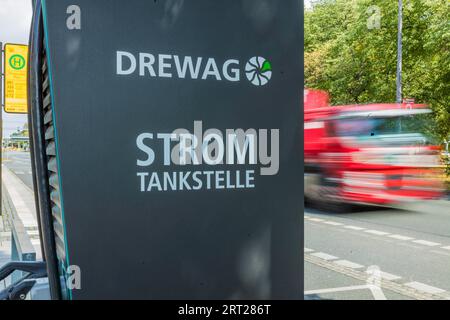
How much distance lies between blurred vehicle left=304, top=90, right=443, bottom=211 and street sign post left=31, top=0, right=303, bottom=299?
27.8 ft

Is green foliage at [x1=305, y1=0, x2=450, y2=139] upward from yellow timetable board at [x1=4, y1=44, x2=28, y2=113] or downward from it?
upward

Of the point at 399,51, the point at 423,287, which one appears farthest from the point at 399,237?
the point at 399,51

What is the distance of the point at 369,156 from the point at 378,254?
2.70 metres

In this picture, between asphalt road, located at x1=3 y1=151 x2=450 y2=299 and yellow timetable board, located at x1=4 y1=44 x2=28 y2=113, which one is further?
yellow timetable board, located at x1=4 y1=44 x2=28 y2=113

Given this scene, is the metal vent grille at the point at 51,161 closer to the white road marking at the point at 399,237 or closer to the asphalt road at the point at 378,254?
the asphalt road at the point at 378,254

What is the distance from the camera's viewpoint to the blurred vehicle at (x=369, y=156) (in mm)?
10031

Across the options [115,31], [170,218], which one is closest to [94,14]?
[115,31]

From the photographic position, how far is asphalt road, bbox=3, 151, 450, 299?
19.6 feet

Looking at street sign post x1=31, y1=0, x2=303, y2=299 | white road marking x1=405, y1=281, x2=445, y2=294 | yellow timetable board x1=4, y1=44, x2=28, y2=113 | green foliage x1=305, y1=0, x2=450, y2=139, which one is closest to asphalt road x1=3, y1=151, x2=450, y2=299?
white road marking x1=405, y1=281, x2=445, y2=294

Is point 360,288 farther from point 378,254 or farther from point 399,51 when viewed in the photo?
point 399,51

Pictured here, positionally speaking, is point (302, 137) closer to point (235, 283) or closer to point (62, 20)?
point (235, 283)

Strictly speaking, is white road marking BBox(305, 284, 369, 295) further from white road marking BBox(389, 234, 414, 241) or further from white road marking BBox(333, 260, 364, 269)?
white road marking BBox(389, 234, 414, 241)

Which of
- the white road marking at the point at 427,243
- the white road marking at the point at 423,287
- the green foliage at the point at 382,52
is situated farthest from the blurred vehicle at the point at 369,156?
the white road marking at the point at 423,287
